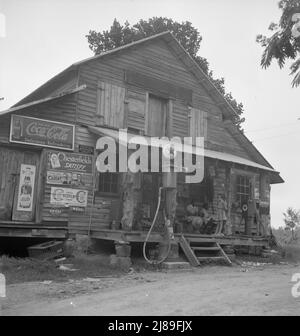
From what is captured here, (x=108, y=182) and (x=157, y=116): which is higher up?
(x=157, y=116)

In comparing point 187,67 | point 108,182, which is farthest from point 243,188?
point 108,182

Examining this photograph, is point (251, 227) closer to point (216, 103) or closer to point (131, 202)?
point (216, 103)

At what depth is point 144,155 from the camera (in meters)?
13.3

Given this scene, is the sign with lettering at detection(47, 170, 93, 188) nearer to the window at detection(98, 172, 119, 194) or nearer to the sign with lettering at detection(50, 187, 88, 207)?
the sign with lettering at detection(50, 187, 88, 207)

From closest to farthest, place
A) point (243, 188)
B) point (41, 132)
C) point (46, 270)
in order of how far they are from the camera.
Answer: point (46, 270) → point (41, 132) → point (243, 188)

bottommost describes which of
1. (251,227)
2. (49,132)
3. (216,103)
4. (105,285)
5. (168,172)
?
(105,285)

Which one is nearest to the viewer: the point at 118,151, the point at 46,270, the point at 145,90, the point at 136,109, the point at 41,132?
the point at 46,270

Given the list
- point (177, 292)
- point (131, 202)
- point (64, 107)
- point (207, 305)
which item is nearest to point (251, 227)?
point (131, 202)

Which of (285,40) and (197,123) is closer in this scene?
(285,40)

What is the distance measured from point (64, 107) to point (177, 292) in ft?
25.6

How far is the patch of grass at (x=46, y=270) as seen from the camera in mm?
9602

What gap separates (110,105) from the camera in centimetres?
1524

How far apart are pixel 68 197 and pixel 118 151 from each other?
7.25 ft

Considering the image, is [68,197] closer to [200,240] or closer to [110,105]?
[110,105]
